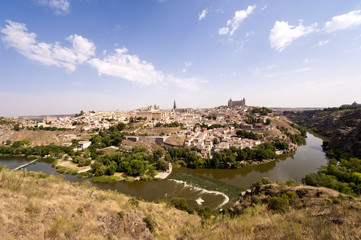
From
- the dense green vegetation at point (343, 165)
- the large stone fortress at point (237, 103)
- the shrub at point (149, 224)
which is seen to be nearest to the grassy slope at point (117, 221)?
the shrub at point (149, 224)

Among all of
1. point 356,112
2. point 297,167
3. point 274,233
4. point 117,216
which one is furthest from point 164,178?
point 356,112

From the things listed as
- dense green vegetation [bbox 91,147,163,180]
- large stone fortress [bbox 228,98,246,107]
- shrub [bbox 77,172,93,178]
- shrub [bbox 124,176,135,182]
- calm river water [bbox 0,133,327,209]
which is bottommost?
calm river water [bbox 0,133,327,209]

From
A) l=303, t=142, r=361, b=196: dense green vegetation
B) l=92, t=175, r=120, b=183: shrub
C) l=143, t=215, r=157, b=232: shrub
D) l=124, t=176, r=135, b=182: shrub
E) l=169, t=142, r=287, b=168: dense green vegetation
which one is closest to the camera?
l=143, t=215, r=157, b=232: shrub

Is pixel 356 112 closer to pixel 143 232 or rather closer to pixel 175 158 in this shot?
pixel 175 158

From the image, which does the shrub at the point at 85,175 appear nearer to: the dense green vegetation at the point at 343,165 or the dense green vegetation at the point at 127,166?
the dense green vegetation at the point at 127,166

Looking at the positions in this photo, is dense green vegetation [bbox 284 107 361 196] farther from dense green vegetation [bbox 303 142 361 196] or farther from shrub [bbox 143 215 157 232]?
shrub [bbox 143 215 157 232]

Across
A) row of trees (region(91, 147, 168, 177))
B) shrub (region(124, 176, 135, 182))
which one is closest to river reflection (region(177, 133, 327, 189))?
row of trees (region(91, 147, 168, 177))
